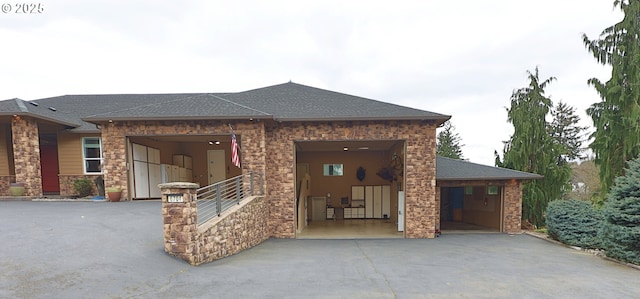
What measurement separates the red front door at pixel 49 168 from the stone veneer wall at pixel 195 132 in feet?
17.7

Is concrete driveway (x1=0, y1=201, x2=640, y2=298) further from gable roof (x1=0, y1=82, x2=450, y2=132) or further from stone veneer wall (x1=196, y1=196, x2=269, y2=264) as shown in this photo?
gable roof (x1=0, y1=82, x2=450, y2=132)

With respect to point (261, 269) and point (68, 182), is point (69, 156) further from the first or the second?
point (261, 269)

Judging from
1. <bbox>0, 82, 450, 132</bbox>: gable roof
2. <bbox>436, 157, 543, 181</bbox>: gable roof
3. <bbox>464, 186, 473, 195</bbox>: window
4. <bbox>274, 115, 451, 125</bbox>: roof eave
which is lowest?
<bbox>464, 186, 473, 195</bbox>: window

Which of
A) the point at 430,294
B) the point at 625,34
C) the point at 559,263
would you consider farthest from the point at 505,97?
the point at 430,294

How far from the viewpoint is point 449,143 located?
28938 mm

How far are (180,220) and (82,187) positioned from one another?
828 centimetres

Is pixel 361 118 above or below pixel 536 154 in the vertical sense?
above

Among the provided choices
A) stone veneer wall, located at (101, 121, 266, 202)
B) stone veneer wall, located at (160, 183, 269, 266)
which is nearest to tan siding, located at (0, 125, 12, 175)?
stone veneer wall, located at (101, 121, 266, 202)

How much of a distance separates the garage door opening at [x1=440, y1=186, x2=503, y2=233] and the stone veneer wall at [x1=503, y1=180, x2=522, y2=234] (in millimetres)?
353

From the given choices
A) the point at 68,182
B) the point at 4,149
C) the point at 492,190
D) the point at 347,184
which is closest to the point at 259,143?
the point at 347,184

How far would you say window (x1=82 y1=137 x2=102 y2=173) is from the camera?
1034cm

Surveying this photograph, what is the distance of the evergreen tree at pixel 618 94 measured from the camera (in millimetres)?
9078

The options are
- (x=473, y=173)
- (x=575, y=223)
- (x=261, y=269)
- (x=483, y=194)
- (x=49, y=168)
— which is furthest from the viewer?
(x=483, y=194)

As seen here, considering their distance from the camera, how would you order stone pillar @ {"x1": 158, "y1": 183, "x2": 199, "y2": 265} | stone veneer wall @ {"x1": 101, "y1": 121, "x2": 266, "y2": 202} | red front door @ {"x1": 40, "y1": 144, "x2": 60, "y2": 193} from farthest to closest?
red front door @ {"x1": 40, "y1": 144, "x2": 60, "y2": 193} < stone veneer wall @ {"x1": 101, "y1": 121, "x2": 266, "y2": 202} < stone pillar @ {"x1": 158, "y1": 183, "x2": 199, "y2": 265}
